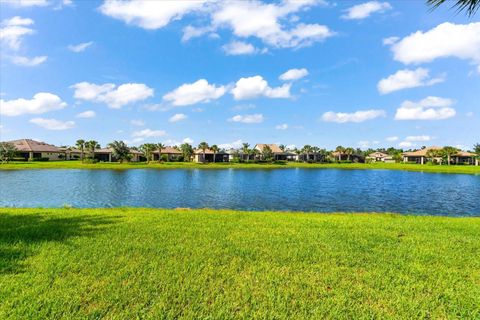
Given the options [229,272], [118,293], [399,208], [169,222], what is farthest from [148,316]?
[399,208]

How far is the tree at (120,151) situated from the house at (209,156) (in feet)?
84.6

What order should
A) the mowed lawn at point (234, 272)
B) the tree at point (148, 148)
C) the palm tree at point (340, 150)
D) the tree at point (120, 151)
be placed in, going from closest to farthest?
1. the mowed lawn at point (234, 272)
2. the tree at point (120, 151)
3. the tree at point (148, 148)
4. the palm tree at point (340, 150)

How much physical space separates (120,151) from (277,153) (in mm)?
62541

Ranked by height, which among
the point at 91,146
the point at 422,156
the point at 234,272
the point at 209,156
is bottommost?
the point at 234,272

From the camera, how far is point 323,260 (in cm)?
759

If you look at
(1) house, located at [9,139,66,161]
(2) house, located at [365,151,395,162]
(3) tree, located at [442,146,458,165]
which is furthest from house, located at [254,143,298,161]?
(1) house, located at [9,139,66,161]

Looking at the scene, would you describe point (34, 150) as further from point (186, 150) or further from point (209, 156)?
point (209, 156)

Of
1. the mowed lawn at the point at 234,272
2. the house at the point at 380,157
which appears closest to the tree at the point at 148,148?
the mowed lawn at the point at 234,272

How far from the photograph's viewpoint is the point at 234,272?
22.2 feet

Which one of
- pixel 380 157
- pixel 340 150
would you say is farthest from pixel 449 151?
pixel 380 157

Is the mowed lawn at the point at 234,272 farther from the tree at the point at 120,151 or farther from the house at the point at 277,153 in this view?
the house at the point at 277,153

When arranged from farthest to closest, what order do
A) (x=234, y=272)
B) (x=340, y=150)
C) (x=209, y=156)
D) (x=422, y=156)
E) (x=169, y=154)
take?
(x=340, y=150) → (x=422, y=156) → (x=169, y=154) → (x=209, y=156) → (x=234, y=272)

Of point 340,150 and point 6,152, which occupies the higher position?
point 340,150

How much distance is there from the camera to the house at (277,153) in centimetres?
12415
